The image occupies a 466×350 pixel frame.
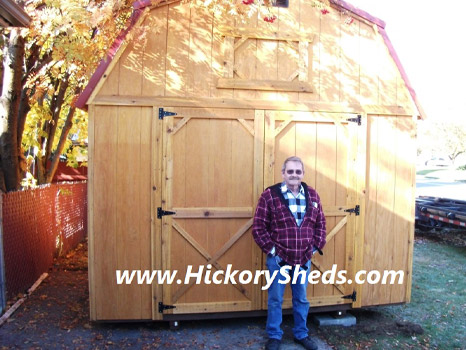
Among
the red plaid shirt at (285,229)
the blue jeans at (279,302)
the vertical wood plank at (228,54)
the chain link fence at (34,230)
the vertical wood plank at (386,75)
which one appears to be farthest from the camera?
the chain link fence at (34,230)

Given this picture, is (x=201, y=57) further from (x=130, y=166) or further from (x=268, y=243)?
(x=268, y=243)

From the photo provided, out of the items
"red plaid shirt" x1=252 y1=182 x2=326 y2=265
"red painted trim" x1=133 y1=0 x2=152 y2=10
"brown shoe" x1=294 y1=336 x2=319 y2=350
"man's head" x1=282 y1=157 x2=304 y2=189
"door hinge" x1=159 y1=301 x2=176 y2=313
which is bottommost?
"brown shoe" x1=294 y1=336 x2=319 y2=350

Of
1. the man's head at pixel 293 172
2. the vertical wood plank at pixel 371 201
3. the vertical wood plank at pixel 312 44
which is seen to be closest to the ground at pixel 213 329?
the vertical wood plank at pixel 371 201

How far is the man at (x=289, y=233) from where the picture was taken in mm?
4297

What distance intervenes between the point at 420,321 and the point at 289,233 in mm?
2457

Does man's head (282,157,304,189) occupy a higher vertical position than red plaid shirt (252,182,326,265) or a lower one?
higher

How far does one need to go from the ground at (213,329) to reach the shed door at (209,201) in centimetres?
32

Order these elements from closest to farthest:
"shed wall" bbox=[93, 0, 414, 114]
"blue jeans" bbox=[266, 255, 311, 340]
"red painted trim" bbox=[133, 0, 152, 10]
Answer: "blue jeans" bbox=[266, 255, 311, 340] < "red painted trim" bbox=[133, 0, 152, 10] < "shed wall" bbox=[93, 0, 414, 114]

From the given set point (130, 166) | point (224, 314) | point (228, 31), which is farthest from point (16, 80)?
point (224, 314)

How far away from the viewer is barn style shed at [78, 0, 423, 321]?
474 centimetres

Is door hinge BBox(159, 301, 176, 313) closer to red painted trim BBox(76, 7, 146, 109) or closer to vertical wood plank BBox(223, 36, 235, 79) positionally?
red painted trim BBox(76, 7, 146, 109)

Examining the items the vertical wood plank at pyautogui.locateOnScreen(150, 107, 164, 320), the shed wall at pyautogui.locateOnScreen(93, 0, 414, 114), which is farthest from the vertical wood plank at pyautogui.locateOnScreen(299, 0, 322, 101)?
the vertical wood plank at pyautogui.locateOnScreen(150, 107, 164, 320)

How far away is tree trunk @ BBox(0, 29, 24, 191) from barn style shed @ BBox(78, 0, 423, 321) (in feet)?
8.40

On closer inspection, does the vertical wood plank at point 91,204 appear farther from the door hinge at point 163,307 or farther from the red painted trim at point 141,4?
the red painted trim at point 141,4
